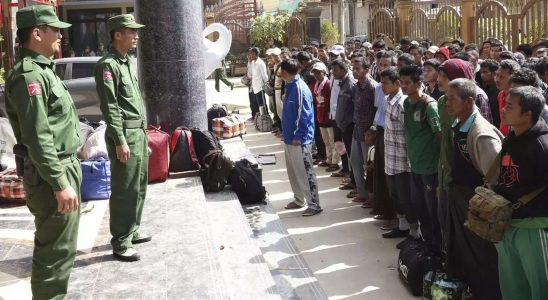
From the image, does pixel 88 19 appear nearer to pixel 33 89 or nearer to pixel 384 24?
pixel 384 24

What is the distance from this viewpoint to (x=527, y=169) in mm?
3664

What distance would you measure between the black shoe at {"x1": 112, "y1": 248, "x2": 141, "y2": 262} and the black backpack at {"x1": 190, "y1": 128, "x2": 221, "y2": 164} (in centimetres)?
253

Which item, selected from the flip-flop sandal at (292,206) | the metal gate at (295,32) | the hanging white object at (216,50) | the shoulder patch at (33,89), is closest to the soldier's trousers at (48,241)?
the shoulder patch at (33,89)

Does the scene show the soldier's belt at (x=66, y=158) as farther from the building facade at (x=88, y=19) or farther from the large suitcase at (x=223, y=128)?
the building facade at (x=88, y=19)

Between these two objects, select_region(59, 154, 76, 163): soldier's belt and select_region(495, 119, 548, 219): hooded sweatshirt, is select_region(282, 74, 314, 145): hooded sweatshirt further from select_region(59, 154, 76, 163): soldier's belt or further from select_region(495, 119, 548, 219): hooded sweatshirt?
select_region(59, 154, 76, 163): soldier's belt

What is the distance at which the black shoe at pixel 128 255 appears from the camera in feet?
14.8

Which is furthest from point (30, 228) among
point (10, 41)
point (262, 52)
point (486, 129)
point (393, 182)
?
point (262, 52)

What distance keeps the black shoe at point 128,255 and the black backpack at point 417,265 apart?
82.4 inches

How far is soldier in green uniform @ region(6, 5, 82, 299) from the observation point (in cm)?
344

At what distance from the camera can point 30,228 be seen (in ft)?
18.4

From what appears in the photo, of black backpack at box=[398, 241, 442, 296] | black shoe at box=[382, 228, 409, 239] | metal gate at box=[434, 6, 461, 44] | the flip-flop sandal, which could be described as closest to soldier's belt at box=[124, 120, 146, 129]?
black backpack at box=[398, 241, 442, 296]

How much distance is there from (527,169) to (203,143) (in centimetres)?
408

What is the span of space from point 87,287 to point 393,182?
311 cm

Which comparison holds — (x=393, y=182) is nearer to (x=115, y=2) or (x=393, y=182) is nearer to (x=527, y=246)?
(x=527, y=246)
